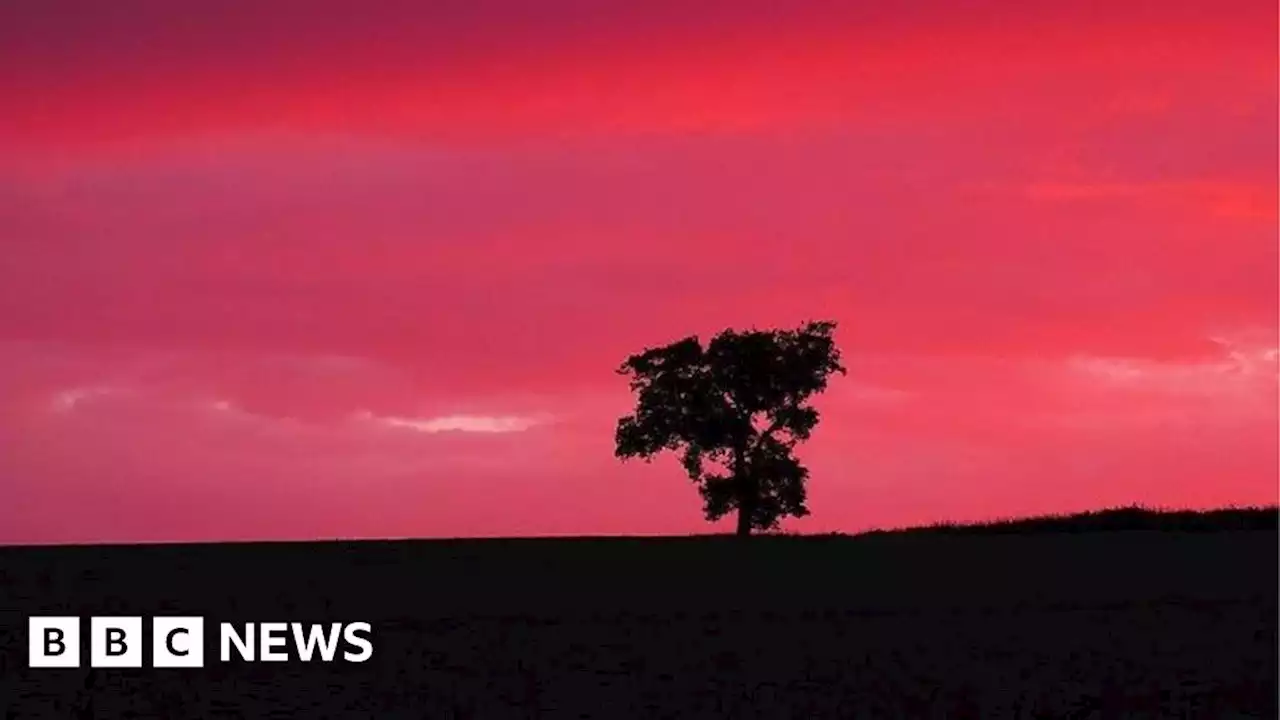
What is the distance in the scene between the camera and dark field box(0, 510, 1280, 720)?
2459 cm

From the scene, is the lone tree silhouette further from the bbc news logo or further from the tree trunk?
the bbc news logo

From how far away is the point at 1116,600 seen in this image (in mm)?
39188

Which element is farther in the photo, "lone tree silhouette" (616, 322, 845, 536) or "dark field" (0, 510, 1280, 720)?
"lone tree silhouette" (616, 322, 845, 536)

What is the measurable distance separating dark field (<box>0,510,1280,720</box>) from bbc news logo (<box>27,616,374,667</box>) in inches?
17.1

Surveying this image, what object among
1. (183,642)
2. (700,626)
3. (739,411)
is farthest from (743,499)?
(183,642)

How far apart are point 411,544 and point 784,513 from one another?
67.3 feet

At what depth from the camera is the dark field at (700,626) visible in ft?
80.7

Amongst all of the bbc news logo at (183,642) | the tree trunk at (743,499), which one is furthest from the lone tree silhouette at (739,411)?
the bbc news logo at (183,642)

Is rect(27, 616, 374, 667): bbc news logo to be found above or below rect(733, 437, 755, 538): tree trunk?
below

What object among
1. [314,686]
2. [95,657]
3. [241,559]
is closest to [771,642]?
[314,686]

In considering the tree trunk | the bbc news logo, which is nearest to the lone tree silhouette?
the tree trunk

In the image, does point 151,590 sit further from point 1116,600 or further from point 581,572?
point 1116,600

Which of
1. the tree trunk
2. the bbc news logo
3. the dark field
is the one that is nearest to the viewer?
the dark field

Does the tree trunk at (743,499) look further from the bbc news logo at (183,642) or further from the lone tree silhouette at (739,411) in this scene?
the bbc news logo at (183,642)
